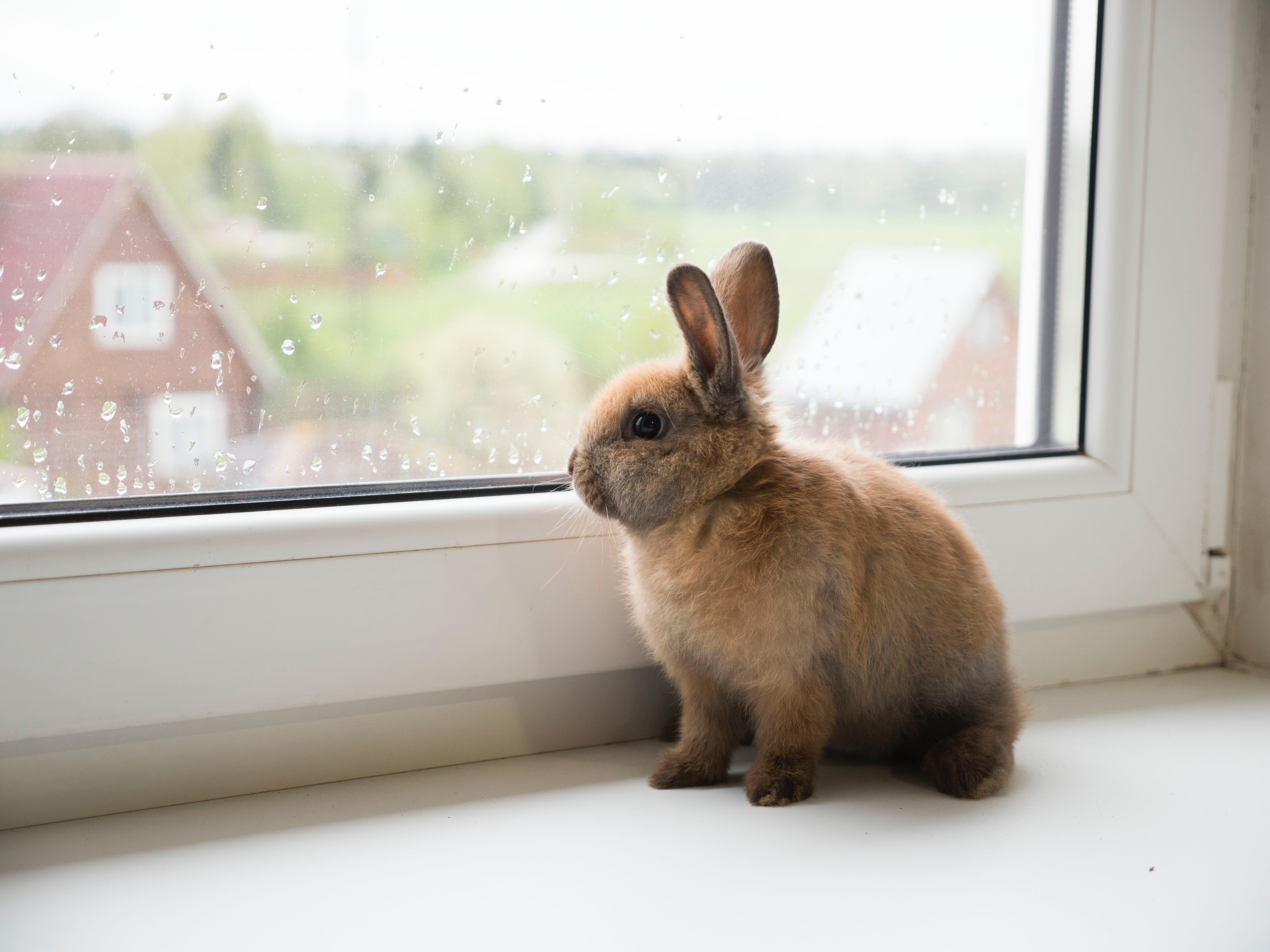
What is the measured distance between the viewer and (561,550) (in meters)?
0.99

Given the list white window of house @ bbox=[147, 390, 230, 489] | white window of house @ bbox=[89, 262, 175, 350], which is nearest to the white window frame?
white window of house @ bbox=[147, 390, 230, 489]

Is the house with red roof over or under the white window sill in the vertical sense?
over

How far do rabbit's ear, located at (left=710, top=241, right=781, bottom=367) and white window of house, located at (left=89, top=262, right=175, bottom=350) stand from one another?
48 centimetres

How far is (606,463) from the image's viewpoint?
875 mm

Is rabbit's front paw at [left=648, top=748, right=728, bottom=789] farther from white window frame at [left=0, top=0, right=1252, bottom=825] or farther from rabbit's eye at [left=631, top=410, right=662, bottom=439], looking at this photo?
rabbit's eye at [left=631, top=410, right=662, bottom=439]

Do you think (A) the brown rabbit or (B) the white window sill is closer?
(B) the white window sill

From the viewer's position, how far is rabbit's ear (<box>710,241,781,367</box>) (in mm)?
904

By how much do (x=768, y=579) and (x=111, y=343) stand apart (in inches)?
23.3

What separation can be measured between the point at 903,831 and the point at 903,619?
0.58 feet

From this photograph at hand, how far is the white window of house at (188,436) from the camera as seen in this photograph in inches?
34.8

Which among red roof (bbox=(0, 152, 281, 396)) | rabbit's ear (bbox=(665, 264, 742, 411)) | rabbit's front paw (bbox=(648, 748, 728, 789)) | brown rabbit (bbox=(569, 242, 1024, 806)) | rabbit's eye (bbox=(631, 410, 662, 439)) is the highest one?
red roof (bbox=(0, 152, 281, 396))

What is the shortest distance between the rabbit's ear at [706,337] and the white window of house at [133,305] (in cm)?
43

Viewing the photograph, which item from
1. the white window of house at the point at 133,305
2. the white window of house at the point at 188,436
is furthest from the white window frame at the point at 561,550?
the white window of house at the point at 133,305

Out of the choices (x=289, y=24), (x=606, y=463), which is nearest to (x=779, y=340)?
(x=606, y=463)
